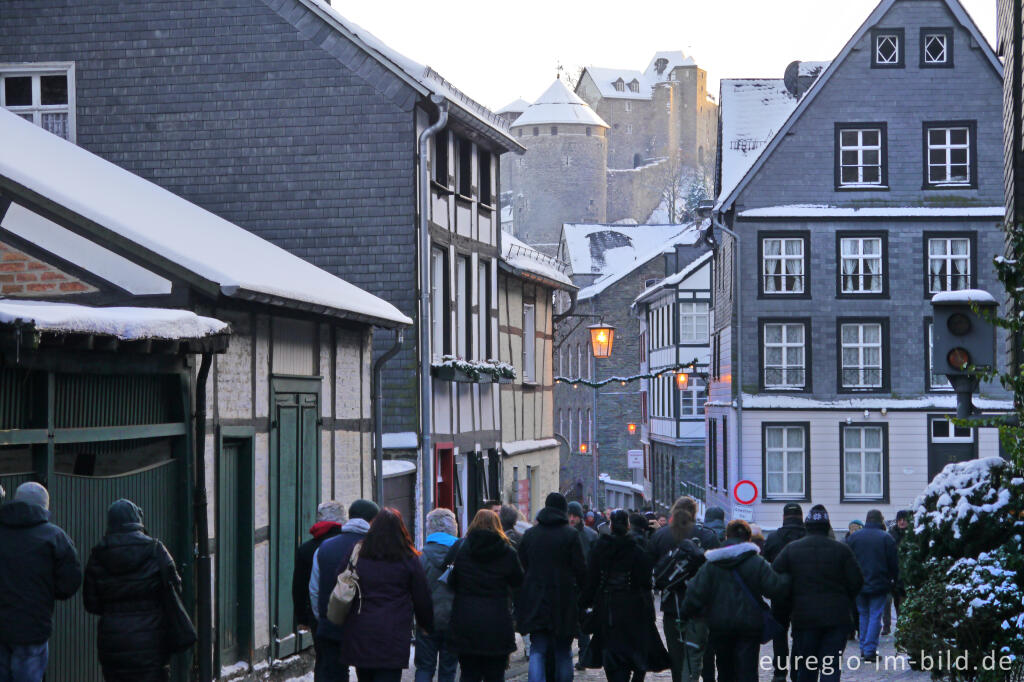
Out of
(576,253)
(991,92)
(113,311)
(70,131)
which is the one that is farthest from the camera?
(576,253)

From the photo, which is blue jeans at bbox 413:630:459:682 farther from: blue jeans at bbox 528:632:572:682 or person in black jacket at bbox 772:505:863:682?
person in black jacket at bbox 772:505:863:682

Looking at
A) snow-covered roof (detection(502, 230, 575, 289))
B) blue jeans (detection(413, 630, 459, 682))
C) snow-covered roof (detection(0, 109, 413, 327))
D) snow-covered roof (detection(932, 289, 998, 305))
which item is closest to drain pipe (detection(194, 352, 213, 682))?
snow-covered roof (detection(0, 109, 413, 327))

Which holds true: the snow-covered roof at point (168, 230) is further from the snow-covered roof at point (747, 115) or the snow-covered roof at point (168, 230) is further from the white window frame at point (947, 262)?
the white window frame at point (947, 262)

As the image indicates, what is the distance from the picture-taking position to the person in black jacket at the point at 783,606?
11.4 meters

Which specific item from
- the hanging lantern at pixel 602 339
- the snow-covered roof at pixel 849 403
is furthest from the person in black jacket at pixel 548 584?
the snow-covered roof at pixel 849 403

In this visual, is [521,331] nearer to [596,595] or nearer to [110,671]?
[596,595]

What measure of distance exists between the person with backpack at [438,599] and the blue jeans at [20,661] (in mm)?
3186

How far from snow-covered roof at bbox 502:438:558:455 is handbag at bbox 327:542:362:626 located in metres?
16.7

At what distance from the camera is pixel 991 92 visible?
35344 millimetres

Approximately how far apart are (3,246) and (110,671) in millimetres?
4048

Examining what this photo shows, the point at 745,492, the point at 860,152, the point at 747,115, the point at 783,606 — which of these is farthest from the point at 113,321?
the point at 747,115

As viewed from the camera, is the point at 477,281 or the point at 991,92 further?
the point at 991,92

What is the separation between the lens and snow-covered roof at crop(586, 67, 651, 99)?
470 ft

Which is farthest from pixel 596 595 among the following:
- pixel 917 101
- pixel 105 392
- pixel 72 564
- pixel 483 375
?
pixel 917 101
